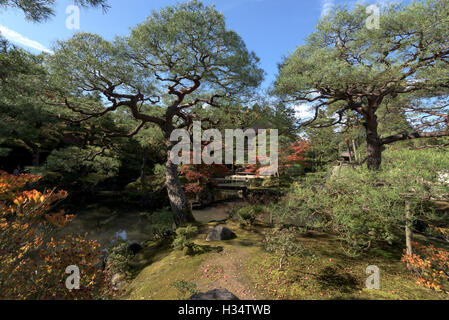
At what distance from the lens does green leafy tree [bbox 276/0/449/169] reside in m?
3.73

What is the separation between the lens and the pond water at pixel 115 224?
7302 millimetres

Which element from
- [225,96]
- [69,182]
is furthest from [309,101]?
[69,182]

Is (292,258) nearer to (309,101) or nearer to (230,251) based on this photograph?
(230,251)

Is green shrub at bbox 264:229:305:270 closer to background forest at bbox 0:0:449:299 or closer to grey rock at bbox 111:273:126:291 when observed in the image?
background forest at bbox 0:0:449:299

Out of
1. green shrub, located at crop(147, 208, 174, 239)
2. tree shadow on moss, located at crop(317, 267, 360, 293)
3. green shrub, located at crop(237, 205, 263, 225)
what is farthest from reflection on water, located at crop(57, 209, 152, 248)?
tree shadow on moss, located at crop(317, 267, 360, 293)

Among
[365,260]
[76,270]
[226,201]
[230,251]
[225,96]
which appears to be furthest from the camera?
[226,201]

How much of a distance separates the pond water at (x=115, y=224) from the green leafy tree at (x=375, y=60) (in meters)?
7.17

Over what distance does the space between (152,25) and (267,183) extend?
1226cm

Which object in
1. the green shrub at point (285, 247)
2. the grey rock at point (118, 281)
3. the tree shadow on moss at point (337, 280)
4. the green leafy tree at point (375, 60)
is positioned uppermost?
the green leafy tree at point (375, 60)

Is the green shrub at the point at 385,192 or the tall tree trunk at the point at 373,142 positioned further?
the tall tree trunk at the point at 373,142

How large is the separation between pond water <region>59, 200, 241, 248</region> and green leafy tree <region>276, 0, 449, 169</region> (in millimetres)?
7166

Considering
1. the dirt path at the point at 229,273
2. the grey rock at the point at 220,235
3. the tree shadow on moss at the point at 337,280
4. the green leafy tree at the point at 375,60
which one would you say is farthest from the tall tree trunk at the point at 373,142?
the dirt path at the point at 229,273

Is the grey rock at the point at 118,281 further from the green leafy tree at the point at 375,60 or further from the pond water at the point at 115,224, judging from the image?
the green leafy tree at the point at 375,60

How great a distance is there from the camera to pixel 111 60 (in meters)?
4.79
